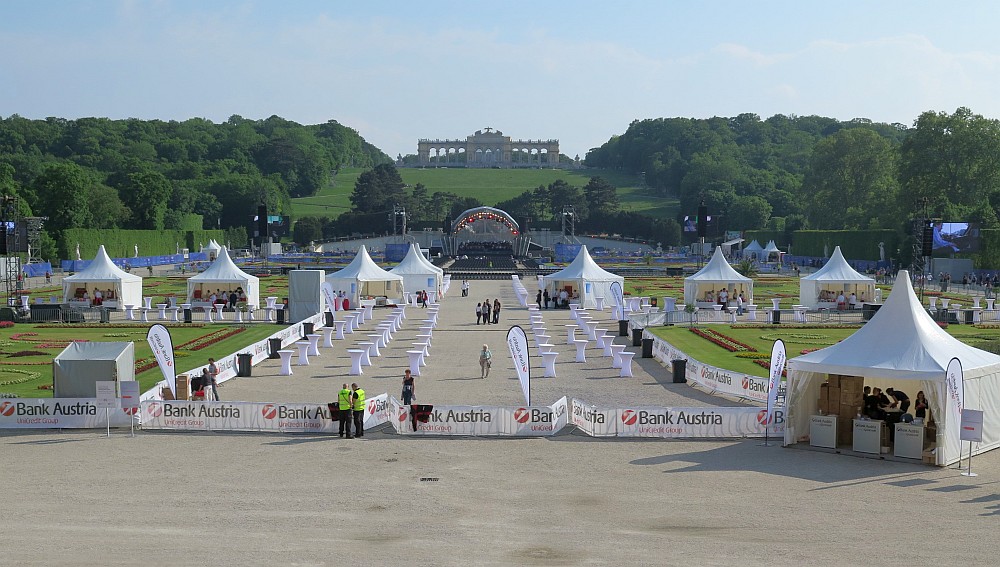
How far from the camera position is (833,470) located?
1728 cm

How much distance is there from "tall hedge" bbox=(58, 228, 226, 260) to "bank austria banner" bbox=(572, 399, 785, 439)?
79.1 meters

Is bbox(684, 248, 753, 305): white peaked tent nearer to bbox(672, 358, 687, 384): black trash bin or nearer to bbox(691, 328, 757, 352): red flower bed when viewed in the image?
bbox(691, 328, 757, 352): red flower bed

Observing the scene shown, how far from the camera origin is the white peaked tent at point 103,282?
49.5 metres

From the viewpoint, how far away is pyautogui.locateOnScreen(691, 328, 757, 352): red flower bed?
112ft

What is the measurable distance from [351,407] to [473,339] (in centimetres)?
1900

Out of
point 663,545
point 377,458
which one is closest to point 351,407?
point 377,458

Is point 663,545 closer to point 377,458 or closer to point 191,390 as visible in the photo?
point 377,458

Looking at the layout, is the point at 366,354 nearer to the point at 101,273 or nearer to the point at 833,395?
the point at 833,395

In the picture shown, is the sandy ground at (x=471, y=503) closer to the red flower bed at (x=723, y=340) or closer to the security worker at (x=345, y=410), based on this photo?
the security worker at (x=345, y=410)

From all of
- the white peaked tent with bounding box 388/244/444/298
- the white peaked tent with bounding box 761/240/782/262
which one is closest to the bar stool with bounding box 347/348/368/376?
the white peaked tent with bounding box 388/244/444/298

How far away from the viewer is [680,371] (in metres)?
27.5

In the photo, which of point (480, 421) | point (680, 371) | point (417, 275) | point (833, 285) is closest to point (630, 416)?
point (480, 421)

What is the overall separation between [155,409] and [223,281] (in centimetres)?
3083

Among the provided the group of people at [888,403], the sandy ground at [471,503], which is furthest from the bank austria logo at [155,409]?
the group of people at [888,403]
